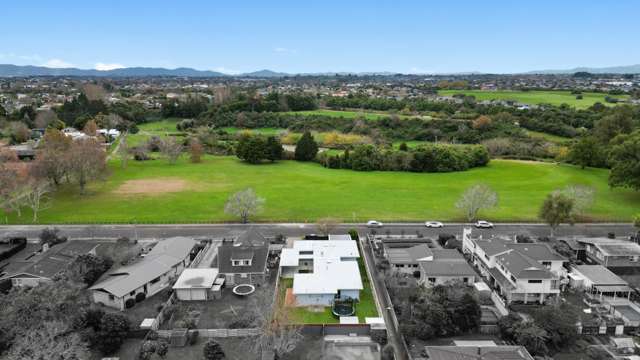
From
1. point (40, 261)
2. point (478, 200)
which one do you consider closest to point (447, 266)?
point (478, 200)

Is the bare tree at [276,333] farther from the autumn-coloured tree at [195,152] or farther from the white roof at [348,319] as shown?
the autumn-coloured tree at [195,152]

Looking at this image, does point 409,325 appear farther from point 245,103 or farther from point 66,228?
point 245,103

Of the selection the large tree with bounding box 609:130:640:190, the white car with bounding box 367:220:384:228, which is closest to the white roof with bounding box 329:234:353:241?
the white car with bounding box 367:220:384:228

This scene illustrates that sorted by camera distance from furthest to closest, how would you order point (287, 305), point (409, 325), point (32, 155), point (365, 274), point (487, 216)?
1. point (32, 155)
2. point (487, 216)
3. point (365, 274)
4. point (287, 305)
5. point (409, 325)

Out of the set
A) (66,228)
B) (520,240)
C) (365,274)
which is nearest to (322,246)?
(365,274)

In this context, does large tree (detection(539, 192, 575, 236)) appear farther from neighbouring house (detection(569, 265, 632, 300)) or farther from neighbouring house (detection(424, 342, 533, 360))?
neighbouring house (detection(424, 342, 533, 360))

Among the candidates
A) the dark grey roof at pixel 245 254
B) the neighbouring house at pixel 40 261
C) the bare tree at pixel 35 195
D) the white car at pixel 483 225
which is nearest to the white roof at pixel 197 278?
the dark grey roof at pixel 245 254
